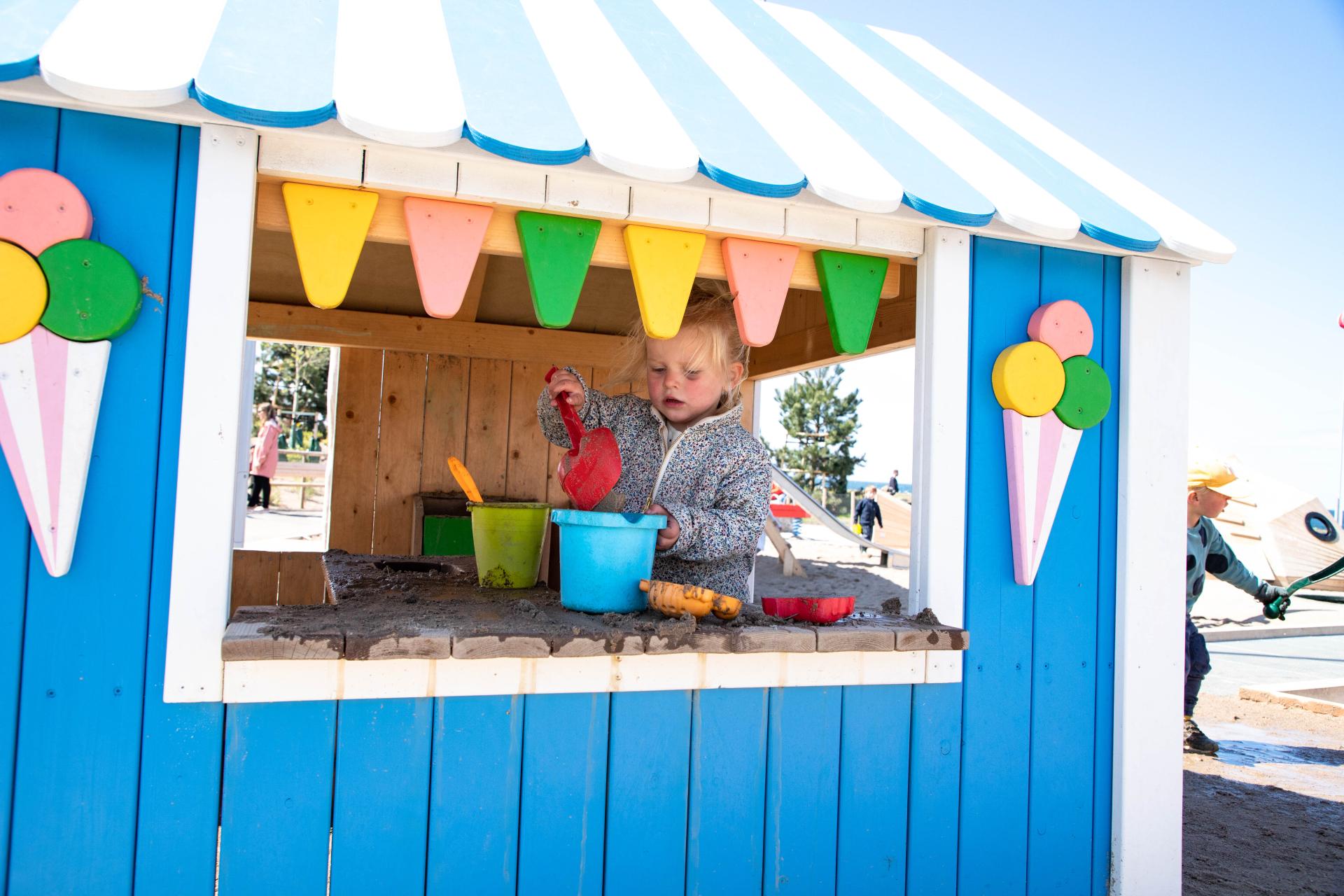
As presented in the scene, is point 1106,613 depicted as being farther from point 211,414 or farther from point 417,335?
point 417,335

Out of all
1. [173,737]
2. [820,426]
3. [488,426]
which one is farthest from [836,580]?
[820,426]

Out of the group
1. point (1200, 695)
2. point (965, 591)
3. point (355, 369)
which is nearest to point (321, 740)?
point (965, 591)

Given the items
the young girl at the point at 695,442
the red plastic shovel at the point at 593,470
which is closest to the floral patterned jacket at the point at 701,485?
the young girl at the point at 695,442

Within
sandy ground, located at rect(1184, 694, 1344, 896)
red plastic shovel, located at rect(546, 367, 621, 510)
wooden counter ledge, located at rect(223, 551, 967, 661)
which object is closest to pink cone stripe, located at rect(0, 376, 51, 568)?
wooden counter ledge, located at rect(223, 551, 967, 661)

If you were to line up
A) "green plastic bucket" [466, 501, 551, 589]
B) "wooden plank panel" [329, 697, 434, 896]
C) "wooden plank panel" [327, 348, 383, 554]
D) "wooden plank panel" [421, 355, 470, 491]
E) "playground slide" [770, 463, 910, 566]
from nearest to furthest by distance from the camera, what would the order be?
"wooden plank panel" [329, 697, 434, 896] < "green plastic bucket" [466, 501, 551, 589] < "wooden plank panel" [327, 348, 383, 554] < "wooden plank panel" [421, 355, 470, 491] < "playground slide" [770, 463, 910, 566]

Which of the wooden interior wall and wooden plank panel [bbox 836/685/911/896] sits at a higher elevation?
the wooden interior wall

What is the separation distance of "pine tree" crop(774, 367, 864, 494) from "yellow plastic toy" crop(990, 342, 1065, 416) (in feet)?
154

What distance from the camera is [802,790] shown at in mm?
2225

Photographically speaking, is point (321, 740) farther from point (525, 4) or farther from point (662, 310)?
point (525, 4)

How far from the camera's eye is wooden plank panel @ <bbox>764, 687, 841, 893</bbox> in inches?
86.7

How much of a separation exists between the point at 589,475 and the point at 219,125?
109 cm

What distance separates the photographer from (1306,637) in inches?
Result: 347

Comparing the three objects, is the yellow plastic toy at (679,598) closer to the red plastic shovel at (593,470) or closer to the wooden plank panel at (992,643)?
the red plastic shovel at (593,470)

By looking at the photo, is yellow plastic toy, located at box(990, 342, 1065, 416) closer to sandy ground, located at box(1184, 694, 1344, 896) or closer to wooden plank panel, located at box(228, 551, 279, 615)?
sandy ground, located at box(1184, 694, 1344, 896)
